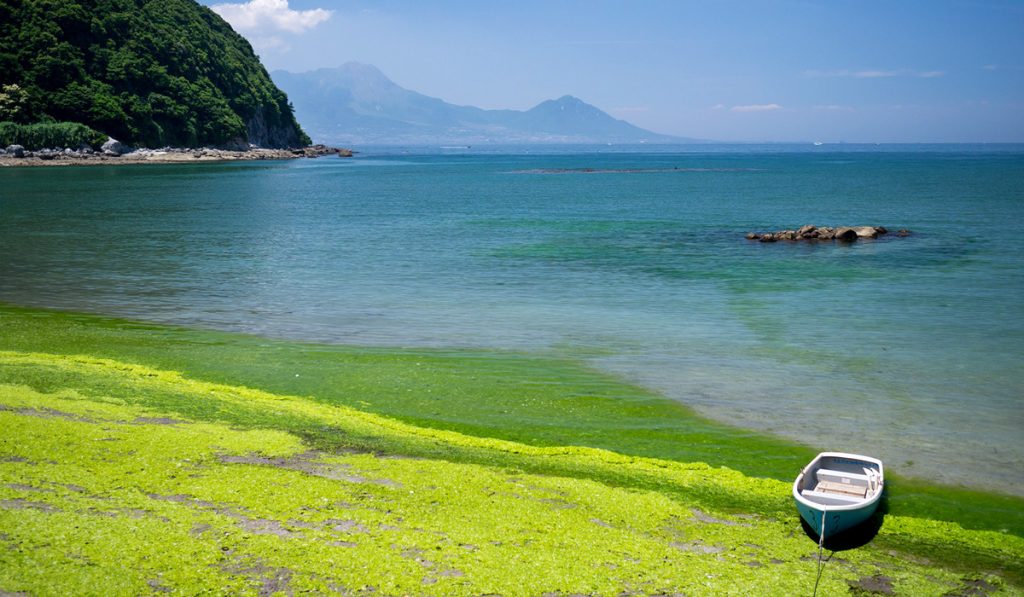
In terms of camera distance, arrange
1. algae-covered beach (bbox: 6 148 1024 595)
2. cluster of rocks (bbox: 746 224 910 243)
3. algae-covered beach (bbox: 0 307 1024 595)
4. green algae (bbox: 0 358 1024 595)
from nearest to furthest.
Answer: green algae (bbox: 0 358 1024 595) < algae-covered beach (bbox: 0 307 1024 595) < algae-covered beach (bbox: 6 148 1024 595) < cluster of rocks (bbox: 746 224 910 243)

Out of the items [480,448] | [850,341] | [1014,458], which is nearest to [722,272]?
[850,341]

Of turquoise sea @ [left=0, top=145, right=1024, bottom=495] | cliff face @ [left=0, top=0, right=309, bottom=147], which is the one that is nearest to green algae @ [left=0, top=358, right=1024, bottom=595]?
turquoise sea @ [left=0, top=145, right=1024, bottom=495]

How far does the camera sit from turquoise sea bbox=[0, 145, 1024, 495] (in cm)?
1864

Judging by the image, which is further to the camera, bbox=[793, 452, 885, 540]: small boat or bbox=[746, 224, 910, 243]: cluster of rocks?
bbox=[746, 224, 910, 243]: cluster of rocks

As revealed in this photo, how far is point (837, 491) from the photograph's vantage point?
1314 centimetres

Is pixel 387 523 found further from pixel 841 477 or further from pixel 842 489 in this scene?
pixel 841 477

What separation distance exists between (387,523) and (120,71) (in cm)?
17459

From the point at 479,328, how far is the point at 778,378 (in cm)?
974

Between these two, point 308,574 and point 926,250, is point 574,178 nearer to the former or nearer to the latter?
point 926,250

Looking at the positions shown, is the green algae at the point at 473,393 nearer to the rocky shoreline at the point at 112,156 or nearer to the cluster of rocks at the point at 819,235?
the cluster of rocks at the point at 819,235

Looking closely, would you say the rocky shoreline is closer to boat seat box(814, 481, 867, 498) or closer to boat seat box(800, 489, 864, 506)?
boat seat box(814, 481, 867, 498)

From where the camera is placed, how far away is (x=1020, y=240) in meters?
49.8

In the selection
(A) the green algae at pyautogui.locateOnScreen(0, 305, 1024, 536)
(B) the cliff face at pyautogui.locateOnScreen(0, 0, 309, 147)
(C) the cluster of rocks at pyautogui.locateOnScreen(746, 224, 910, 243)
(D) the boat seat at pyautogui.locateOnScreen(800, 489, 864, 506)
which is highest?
(B) the cliff face at pyautogui.locateOnScreen(0, 0, 309, 147)

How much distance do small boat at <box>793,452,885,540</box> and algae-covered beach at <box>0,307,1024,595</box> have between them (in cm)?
42
